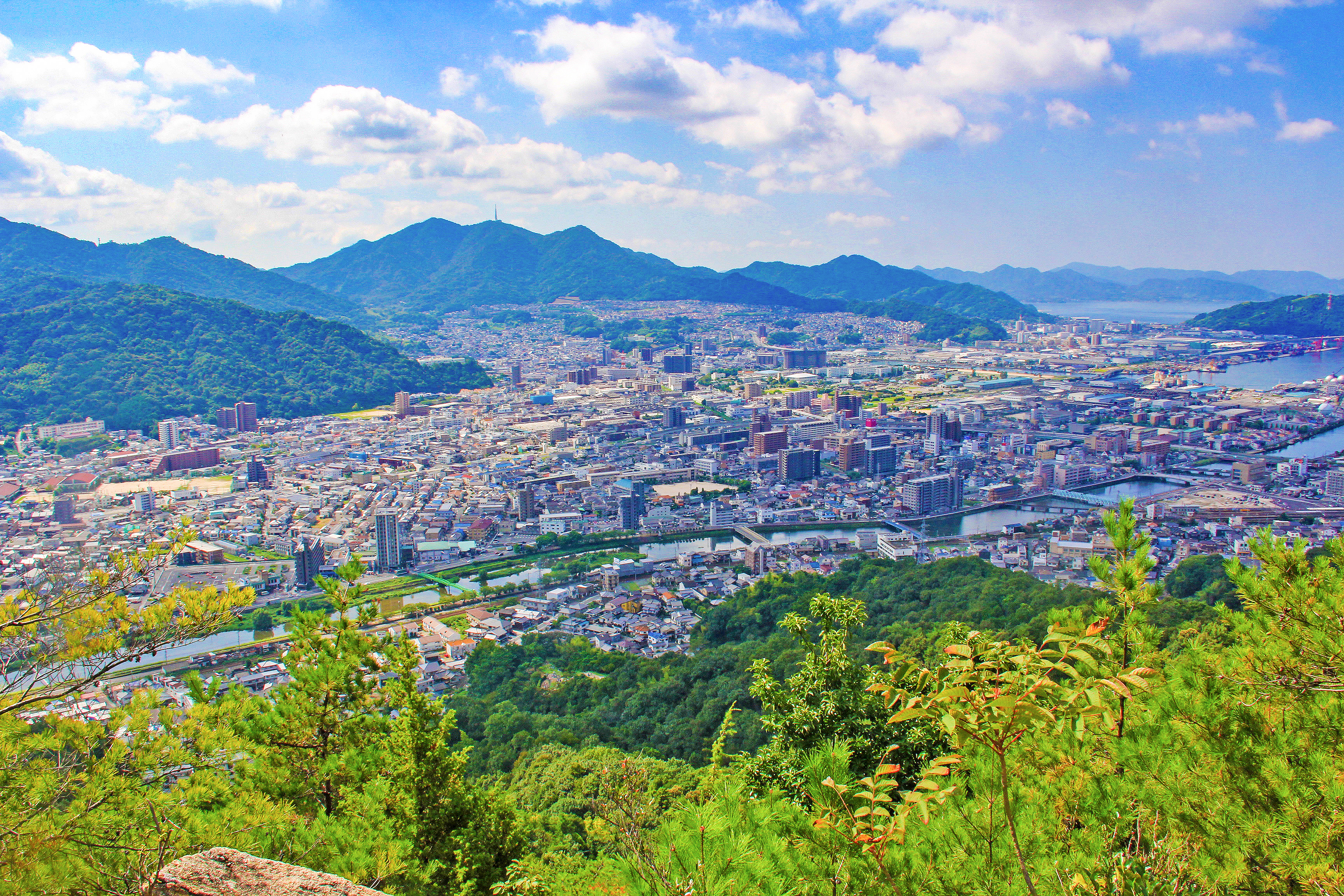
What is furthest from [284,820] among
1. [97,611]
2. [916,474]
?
[916,474]

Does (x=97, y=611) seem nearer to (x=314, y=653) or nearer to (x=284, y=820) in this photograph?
(x=284, y=820)

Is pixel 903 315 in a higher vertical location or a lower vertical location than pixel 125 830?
higher

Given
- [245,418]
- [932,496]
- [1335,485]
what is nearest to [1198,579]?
[932,496]

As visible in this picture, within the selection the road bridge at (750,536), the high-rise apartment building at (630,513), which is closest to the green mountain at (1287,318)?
the road bridge at (750,536)

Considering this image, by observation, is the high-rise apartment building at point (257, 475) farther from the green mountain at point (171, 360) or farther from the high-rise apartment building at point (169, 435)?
the green mountain at point (171, 360)

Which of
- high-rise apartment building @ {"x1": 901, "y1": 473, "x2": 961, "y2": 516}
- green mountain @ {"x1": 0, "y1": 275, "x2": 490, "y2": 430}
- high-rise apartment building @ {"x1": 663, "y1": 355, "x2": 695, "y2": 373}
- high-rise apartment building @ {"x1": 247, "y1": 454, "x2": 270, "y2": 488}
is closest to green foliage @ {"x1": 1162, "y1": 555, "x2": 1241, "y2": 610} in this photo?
high-rise apartment building @ {"x1": 901, "y1": 473, "x2": 961, "y2": 516}

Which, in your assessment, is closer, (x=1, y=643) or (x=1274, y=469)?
(x=1, y=643)
